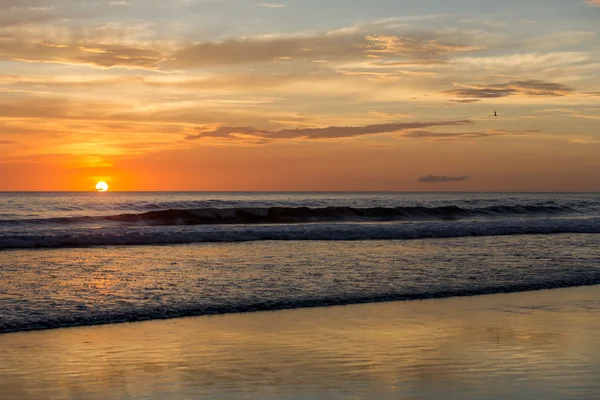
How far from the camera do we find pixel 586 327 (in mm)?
10148

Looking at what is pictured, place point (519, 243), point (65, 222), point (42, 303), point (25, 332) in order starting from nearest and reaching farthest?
point (25, 332) < point (42, 303) < point (519, 243) < point (65, 222)

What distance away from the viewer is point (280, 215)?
45.6 meters

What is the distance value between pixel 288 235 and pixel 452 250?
8.55 meters

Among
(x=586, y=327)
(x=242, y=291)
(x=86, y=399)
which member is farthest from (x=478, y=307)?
(x=86, y=399)

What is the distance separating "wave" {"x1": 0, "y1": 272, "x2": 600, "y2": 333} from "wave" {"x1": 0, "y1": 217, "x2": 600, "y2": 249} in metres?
14.3

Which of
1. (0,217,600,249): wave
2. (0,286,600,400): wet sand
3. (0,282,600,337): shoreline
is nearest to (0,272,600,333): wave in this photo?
(0,282,600,337): shoreline

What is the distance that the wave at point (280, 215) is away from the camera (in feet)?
130

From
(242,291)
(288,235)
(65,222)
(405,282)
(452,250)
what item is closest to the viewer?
(242,291)

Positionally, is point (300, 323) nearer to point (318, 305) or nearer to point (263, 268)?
point (318, 305)

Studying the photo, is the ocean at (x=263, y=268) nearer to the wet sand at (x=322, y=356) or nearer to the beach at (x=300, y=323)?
the beach at (x=300, y=323)

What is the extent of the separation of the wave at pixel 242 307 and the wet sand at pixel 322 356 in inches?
14.7

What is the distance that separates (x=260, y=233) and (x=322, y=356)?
2026 cm

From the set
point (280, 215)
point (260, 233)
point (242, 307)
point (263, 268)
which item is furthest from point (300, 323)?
point (280, 215)

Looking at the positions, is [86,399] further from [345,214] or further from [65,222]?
Answer: [345,214]
